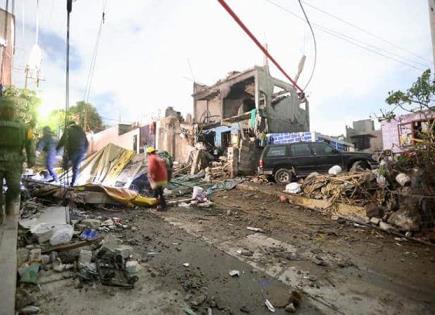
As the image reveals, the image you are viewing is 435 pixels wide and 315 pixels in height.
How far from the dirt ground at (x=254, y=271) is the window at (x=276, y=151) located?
563 centimetres

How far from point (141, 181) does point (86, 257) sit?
18.1 feet

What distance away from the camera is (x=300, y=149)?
11883mm

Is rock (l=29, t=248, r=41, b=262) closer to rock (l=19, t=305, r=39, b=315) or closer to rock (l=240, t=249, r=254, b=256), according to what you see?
rock (l=19, t=305, r=39, b=315)

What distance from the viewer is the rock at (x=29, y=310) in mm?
2436

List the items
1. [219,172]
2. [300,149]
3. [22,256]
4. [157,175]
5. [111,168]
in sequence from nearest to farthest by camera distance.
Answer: [22,256] < [157,175] < [111,168] < [300,149] < [219,172]

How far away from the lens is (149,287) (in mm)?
3168

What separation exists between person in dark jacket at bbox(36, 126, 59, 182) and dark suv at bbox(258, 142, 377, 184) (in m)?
8.15

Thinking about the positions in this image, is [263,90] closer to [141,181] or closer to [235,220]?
[141,181]

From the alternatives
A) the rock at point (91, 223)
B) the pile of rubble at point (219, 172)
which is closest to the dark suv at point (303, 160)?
the pile of rubble at point (219, 172)

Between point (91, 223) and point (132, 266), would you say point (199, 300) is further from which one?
point (91, 223)

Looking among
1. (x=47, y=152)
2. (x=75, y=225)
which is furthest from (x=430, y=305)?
(x=47, y=152)

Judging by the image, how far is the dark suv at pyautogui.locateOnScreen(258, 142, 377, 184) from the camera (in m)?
11.3

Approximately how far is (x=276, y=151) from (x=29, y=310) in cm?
1077

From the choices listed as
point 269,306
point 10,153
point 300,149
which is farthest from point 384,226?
point 10,153
